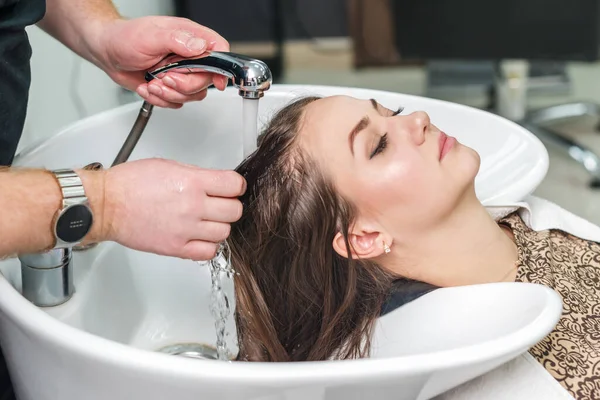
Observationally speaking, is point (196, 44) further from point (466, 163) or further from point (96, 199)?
point (466, 163)

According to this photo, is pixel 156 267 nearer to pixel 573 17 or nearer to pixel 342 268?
pixel 342 268

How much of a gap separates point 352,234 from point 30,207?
464 mm

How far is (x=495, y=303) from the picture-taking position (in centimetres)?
91

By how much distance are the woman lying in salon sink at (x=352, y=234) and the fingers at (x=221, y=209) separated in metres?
0.20

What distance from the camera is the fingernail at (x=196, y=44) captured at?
1.00m

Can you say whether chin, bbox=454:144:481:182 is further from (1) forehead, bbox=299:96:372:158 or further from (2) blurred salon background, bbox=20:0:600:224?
(2) blurred salon background, bbox=20:0:600:224

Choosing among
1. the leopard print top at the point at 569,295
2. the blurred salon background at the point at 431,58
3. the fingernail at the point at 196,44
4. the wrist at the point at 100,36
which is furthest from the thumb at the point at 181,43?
the leopard print top at the point at 569,295

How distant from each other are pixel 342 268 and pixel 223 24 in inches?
75.7

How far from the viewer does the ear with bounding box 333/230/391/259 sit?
1.06m

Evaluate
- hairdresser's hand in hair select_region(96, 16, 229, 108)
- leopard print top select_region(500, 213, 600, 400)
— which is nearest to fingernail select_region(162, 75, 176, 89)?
hairdresser's hand in hair select_region(96, 16, 229, 108)

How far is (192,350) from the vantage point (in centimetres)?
115

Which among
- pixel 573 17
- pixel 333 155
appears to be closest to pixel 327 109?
pixel 333 155

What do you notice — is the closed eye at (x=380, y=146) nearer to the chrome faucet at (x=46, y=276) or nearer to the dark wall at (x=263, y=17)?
the chrome faucet at (x=46, y=276)

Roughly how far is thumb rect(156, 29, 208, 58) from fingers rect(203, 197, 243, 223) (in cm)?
25
